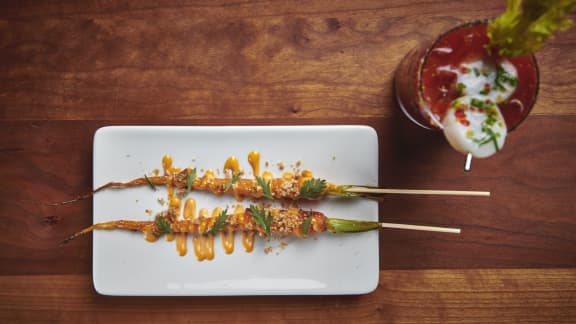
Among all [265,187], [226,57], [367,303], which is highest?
[226,57]

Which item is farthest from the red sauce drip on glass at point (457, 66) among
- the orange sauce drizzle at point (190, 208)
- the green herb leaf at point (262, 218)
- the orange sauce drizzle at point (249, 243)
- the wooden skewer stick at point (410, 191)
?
the orange sauce drizzle at point (190, 208)

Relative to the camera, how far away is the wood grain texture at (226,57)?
1.57m

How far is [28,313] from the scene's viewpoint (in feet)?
5.24

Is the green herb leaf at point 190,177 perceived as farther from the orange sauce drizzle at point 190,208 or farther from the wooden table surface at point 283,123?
the wooden table surface at point 283,123

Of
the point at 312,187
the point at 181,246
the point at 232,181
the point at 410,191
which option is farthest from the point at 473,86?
the point at 181,246

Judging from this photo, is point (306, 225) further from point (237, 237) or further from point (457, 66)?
point (457, 66)

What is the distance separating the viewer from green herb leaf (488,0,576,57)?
110cm

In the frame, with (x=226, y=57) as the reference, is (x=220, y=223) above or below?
below

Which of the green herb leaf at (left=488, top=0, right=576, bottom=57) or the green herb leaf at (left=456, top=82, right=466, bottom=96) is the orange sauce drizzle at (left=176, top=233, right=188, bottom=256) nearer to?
the green herb leaf at (left=456, top=82, right=466, bottom=96)

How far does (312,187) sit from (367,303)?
0.52 meters

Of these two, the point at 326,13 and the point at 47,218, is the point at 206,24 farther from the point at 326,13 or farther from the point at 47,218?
the point at 47,218

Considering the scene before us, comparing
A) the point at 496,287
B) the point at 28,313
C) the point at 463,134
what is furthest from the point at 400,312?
the point at 28,313

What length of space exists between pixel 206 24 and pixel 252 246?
33.8 inches

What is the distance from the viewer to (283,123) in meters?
1.57
